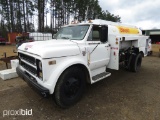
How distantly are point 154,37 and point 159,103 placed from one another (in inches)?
1608

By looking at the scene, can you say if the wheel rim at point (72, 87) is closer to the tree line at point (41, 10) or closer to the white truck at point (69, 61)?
the white truck at point (69, 61)

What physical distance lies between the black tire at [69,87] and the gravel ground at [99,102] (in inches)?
8.2

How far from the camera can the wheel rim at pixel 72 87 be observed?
10.7ft

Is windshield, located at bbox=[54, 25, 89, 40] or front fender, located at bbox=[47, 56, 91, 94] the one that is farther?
windshield, located at bbox=[54, 25, 89, 40]

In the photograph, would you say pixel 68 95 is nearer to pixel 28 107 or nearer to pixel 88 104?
pixel 88 104

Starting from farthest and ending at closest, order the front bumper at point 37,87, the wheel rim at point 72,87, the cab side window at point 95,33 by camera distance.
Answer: the cab side window at point 95,33, the wheel rim at point 72,87, the front bumper at point 37,87

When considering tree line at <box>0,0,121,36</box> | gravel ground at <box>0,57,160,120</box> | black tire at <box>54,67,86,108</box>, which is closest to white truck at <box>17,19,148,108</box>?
black tire at <box>54,67,86,108</box>

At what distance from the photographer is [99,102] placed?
3.65m

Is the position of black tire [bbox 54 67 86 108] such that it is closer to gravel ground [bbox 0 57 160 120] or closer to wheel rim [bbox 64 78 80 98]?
wheel rim [bbox 64 78 80 98]

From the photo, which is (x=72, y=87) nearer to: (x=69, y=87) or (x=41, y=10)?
(x=69, y=87)

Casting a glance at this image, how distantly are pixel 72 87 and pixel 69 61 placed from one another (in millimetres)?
699

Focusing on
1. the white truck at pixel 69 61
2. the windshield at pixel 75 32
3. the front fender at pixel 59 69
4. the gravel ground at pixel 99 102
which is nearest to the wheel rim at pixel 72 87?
the white truck at pixel 69 61

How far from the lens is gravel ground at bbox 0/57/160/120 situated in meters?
3.05

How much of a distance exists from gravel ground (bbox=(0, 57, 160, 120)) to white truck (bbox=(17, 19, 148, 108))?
1.13ft
